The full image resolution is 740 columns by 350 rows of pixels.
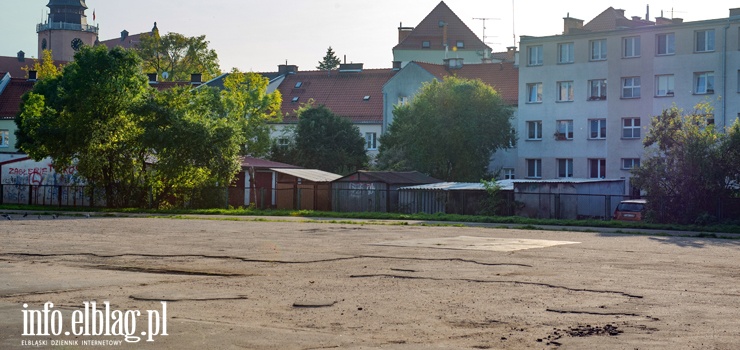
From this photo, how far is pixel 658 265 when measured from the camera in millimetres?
21094

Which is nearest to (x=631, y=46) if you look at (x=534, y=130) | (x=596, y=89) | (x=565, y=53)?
(x=596, y=89)

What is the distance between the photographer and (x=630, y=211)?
44250 mm

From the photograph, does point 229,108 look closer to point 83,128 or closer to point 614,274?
point 83,128

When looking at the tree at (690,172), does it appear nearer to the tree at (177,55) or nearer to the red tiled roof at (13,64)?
the tree at (177,55)

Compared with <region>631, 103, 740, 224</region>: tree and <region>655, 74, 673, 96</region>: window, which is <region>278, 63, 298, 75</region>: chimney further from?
<region>631, 103, 740, 224</region>: tree

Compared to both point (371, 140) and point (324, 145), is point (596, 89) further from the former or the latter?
point (371, 140)

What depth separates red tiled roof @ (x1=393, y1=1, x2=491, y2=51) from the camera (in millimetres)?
109938

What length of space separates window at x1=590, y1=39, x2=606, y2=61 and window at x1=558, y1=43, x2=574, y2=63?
1594 mm

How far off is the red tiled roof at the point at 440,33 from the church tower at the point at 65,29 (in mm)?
69564

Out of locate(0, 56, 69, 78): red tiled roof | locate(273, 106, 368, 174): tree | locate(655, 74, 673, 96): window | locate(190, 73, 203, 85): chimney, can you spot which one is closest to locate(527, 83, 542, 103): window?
locate(655, 74, 673, 96): window

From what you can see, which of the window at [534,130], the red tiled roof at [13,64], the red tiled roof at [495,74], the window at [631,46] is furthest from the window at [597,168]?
the red tiled roof at [13,64]

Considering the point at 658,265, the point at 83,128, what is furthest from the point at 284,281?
the point at 83,128

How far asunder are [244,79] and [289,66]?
1810 centimetres

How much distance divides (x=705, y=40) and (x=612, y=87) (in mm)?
6845
